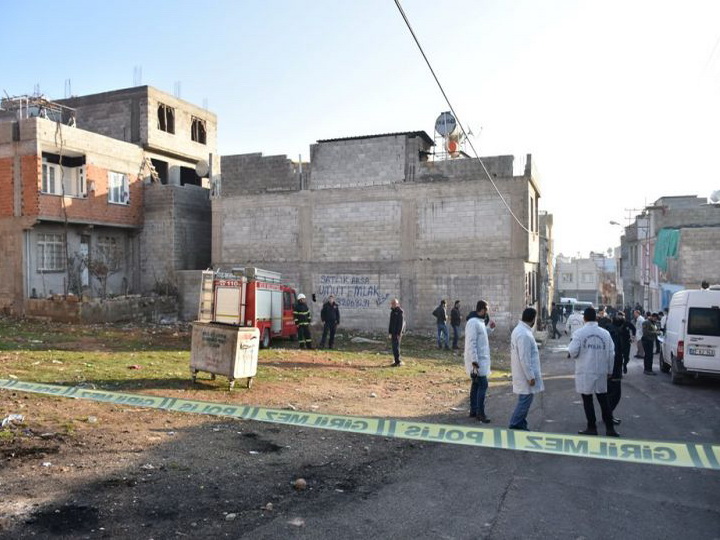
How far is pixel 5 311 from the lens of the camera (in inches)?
961

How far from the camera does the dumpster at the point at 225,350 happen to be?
10086 millimetres

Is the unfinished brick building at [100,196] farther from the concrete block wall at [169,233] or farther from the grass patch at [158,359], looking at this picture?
the grass patch at [158,359]

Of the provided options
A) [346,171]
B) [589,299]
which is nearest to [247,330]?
[346,171]

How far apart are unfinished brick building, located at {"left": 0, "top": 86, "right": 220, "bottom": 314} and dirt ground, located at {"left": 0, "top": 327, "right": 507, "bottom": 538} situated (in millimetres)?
14698

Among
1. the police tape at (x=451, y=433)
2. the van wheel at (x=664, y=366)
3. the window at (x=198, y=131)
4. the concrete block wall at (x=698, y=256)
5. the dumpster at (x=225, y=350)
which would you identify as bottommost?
the van wheel at (x=664, y=366)

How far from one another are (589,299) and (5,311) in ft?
283

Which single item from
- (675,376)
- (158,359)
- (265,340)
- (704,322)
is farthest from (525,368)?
(265,340)

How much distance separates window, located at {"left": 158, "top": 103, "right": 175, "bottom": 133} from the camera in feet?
102

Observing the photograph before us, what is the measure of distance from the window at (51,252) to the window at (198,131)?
10765 mm

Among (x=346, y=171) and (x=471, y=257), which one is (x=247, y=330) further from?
(x=346, y=171)

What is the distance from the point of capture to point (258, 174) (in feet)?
86.9

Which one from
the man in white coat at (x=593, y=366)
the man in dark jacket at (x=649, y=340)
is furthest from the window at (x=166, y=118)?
the man in white coat at (x=593, y=366)

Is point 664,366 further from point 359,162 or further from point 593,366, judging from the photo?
point 359,162

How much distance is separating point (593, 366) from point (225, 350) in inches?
233
